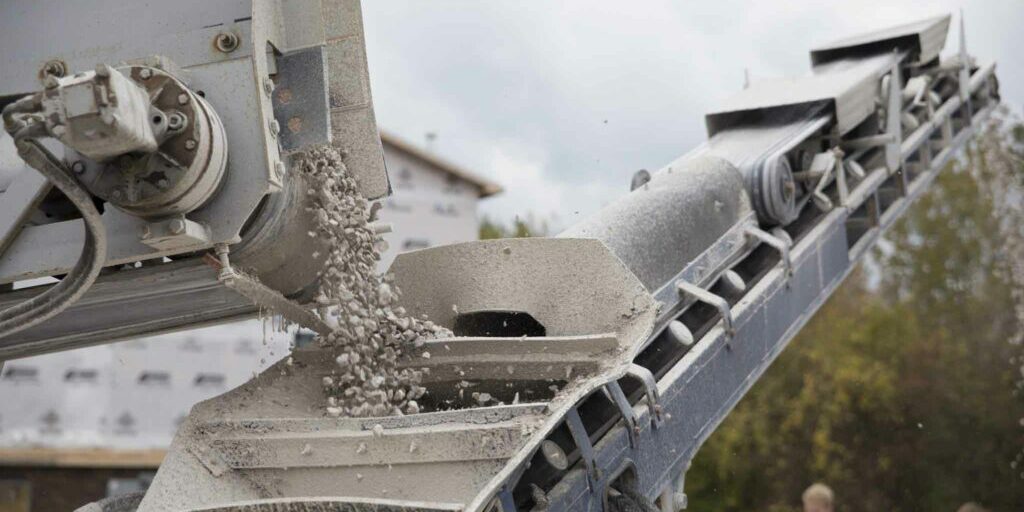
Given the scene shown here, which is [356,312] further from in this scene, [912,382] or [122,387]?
[122,387]

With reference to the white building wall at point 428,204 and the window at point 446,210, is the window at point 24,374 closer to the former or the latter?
the white building wall at point 428,204

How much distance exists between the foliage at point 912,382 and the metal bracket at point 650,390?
7.05 metres

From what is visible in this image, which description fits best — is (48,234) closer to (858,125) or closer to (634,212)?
(634,212)

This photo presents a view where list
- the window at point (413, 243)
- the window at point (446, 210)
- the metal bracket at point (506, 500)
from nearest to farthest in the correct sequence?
the metal bracket at point (506, 500) < the window at point (413, 243) < the window at point (446, 210)

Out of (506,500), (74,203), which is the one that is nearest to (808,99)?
(506,500)

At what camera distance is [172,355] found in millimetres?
18812

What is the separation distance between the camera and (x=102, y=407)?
17.9m

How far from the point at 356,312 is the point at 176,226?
31.3 inches

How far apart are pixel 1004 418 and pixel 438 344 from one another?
907cm

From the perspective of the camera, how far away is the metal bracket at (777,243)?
4.45 metres

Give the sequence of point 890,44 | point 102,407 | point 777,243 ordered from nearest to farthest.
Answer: point 777,243
point 890,44
point 102,407

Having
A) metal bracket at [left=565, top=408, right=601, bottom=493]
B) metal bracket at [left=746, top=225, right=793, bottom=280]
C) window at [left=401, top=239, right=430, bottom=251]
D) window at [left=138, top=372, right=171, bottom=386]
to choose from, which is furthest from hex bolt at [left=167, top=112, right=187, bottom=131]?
window at [left=401, top=239, right=430, bottom=251]

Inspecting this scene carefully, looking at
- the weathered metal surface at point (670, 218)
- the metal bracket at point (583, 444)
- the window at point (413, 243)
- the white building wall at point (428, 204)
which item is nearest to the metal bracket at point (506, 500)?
the metal bracket at point (583, 444)

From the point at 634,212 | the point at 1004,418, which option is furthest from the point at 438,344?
the point at 1004,418
